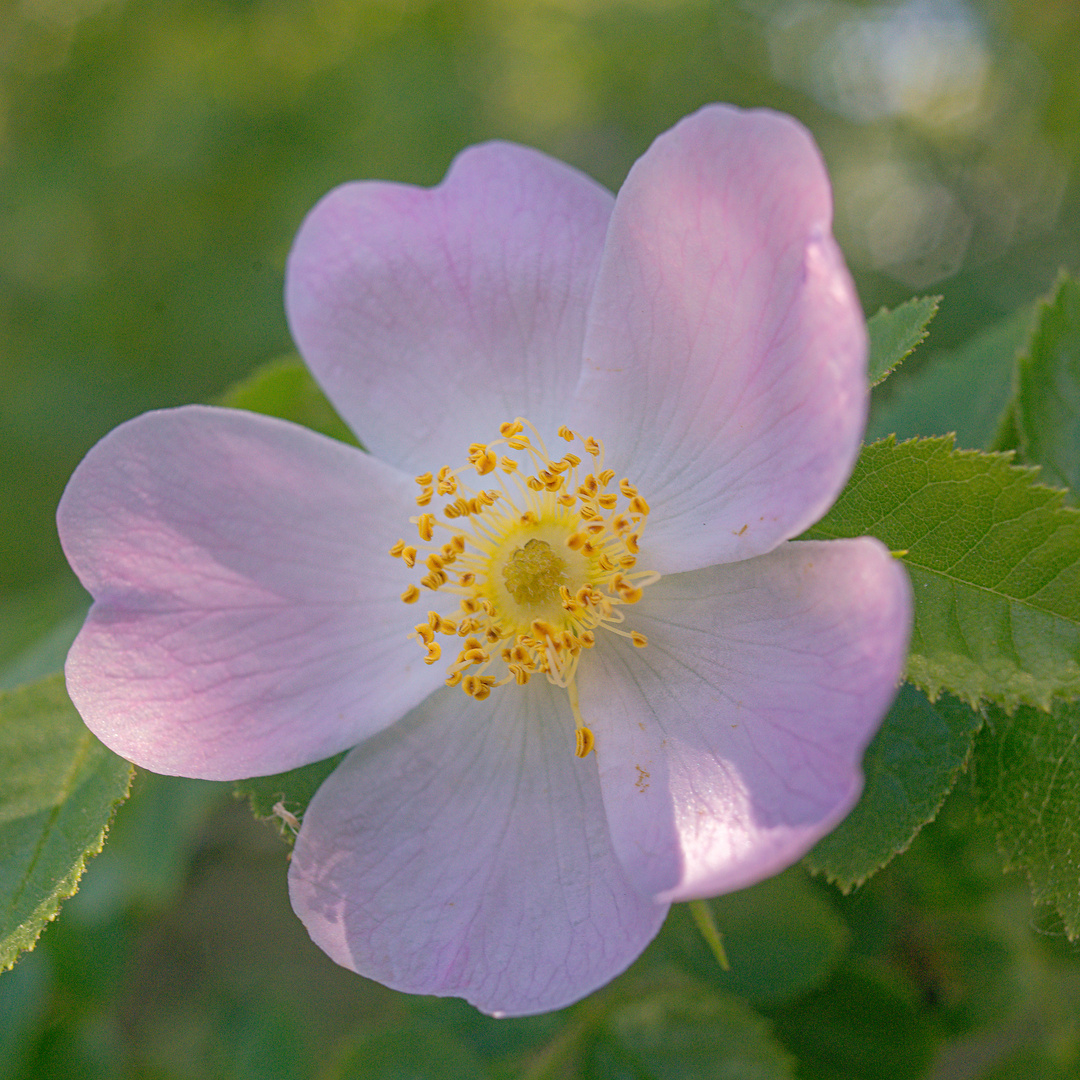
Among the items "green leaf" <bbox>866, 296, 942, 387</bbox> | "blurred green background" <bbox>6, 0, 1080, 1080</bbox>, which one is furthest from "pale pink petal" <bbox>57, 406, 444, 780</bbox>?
"blurred green background" <bbox>6, 0, 1080, 1080</bbox>

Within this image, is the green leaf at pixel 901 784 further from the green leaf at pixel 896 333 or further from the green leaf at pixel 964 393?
the green leaf at pixel 964 393

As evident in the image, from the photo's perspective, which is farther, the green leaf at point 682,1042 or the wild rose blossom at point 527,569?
the green leaf at point 682,1042

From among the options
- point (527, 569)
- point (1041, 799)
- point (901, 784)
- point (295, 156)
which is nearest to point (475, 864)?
point (527, 569)

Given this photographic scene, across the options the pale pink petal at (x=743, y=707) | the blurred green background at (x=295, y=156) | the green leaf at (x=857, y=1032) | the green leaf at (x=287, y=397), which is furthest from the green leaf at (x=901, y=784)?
the blurred green background at (x=295, y=156)

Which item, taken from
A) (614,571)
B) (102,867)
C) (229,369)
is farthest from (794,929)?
(229,369)

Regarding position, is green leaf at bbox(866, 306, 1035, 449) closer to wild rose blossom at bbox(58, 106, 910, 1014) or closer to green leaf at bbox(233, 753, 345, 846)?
wild rose blossom at bbox(58, 106, 910, 1014)

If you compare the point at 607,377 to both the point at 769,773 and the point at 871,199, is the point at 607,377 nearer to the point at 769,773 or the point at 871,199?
the point at 769,773
